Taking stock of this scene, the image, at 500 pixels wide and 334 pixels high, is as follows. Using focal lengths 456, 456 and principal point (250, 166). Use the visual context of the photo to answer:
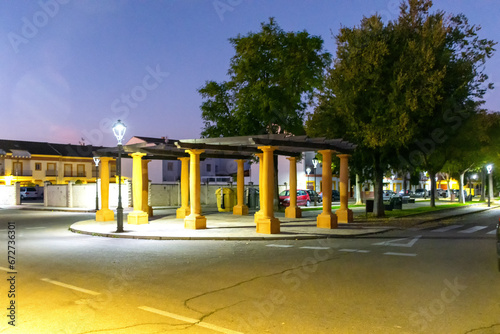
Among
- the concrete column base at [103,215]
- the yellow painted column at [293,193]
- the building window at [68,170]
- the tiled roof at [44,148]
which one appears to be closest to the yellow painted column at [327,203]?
the yellow painted column at [293,193]

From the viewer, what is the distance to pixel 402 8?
24.3 meters

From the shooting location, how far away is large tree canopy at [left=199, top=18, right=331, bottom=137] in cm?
2675

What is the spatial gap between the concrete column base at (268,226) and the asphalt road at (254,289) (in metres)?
3.10

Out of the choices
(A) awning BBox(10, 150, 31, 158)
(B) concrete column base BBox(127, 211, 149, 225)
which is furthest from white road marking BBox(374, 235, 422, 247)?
(A) awning BBox(10, 150, 31, 158)

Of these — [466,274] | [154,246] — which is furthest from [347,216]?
[466,274]

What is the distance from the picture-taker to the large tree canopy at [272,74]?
26.8 meters

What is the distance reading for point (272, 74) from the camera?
1072 inches

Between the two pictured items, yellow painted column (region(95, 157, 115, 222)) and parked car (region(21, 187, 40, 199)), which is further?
parked car (region(21, 187, 40, 199))

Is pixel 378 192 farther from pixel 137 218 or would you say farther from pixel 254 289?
pixel 254 289

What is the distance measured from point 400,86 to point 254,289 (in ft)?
54.4

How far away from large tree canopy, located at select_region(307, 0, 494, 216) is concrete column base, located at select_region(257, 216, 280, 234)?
8.16m

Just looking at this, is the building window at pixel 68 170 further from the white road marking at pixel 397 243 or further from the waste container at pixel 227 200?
the white road marking at pixel 397 243

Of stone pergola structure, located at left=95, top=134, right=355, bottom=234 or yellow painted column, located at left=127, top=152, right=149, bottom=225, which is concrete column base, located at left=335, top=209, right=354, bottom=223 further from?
yellow painted column, located at left=127, top=152, right=149, bottom=225

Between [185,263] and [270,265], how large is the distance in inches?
77.2
